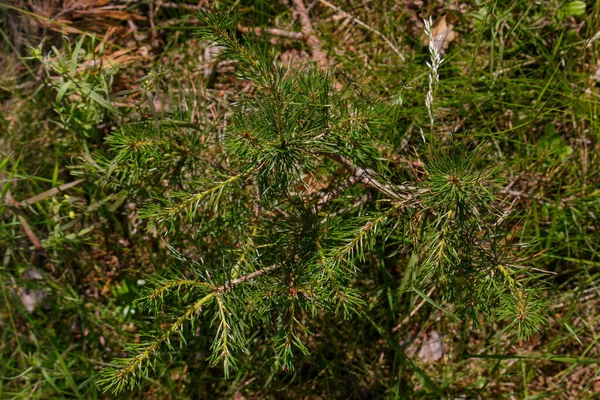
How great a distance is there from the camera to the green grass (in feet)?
8.70

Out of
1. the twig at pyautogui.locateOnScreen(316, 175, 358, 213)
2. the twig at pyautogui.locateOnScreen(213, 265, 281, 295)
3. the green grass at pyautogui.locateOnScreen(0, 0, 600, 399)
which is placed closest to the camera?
the twig at pyautogui.locateOnScreen(213, 265, 281, 295)

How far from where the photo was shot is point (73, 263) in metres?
3.02

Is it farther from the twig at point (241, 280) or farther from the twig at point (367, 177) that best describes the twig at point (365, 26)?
the twig at point (241, 280)

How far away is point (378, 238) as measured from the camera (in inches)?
99.9

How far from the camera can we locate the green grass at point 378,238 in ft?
8.70

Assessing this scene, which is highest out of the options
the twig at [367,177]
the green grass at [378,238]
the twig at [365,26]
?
the twig at [365,26]

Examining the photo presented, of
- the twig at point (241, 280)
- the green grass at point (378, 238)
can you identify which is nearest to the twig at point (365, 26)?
the green grass at point (378, 238)

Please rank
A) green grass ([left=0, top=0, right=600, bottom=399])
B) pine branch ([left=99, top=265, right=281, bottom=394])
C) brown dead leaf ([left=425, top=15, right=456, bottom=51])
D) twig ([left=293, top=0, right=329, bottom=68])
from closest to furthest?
1. pine branch ([left=99, top=265, right=281, bottom=394])
2. green grass ([left=0, top=0, right=600, bottom=399])
3. brown dead leaf ([left=425, top=15, right=456, bottom=51])
4. twig ([left=293, top=0, right=329, bottom=68])

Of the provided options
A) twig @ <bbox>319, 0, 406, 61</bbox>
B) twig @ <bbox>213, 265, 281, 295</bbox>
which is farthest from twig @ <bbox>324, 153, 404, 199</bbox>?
twig @ <bbox>319, 0, 406, 61</bbox>

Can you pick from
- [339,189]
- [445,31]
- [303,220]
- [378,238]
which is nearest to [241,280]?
[303,220]

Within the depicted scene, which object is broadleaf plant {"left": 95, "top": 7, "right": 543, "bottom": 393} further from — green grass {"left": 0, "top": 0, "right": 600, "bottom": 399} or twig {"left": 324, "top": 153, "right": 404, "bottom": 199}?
green grass {"left": 0, "top": 0, "right": 600, "bottom": 399}

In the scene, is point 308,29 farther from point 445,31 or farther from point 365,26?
point 445,31

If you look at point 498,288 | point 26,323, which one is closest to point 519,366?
point 498,288

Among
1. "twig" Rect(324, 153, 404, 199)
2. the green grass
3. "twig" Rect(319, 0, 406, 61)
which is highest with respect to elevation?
"twig" Rect(319, 0, 406, 61)
